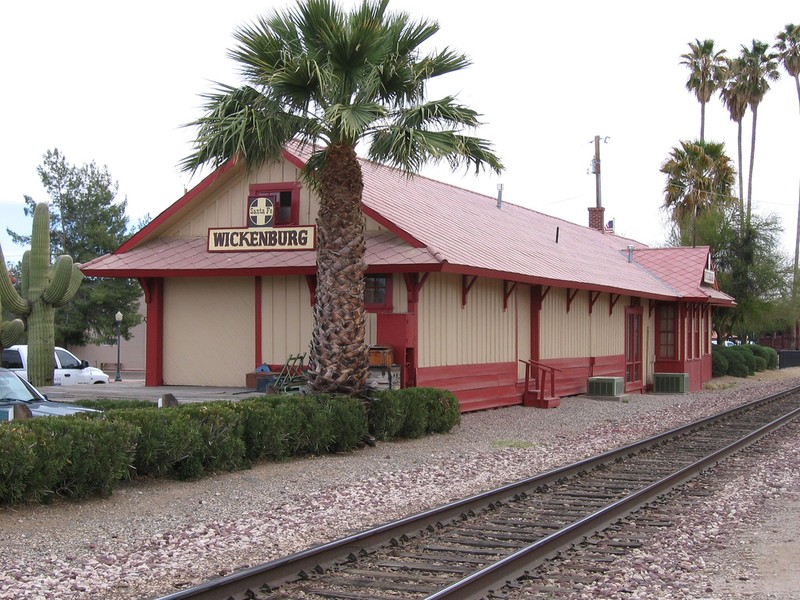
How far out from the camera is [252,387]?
18797 millimetres

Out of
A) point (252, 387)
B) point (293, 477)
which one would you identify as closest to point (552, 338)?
point (252, 387)

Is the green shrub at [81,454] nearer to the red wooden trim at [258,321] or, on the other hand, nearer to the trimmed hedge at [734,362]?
the red wooden trim at [258,321]

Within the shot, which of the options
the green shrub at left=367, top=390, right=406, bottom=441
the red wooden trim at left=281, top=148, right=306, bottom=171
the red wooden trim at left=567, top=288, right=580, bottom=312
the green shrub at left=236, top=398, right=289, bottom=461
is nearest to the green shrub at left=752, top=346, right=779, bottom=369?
the red wooden trim at left=567, top=288, right=580, bottom=312

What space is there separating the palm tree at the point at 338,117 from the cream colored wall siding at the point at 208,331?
556 cm

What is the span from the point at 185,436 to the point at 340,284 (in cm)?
405

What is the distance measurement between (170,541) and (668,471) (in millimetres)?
6951

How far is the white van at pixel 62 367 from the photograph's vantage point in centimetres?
2758

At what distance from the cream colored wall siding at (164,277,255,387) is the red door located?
13634mm

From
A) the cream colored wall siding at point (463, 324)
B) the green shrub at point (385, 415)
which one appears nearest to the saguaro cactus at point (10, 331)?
the cream colored wall siding at point (463, 324)

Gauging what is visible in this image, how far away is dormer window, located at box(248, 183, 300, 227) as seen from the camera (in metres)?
18.8

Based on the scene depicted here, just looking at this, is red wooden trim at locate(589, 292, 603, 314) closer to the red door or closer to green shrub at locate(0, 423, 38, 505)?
the red door

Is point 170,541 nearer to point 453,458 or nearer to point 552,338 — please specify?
point 453,458

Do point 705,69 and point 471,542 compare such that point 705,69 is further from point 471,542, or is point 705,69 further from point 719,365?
point 471,542

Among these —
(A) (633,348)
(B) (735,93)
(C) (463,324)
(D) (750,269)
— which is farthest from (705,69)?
(C) (463,324)
